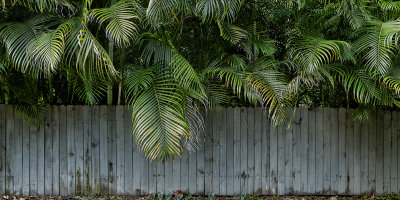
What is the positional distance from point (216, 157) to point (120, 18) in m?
1.97

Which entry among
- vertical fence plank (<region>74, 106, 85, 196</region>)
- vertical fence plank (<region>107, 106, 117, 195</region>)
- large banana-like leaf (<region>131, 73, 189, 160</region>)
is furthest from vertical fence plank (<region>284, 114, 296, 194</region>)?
vertical fence plank (<region>74, 106, 85, 196</region>)

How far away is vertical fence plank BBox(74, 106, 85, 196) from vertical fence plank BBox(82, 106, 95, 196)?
36 mm

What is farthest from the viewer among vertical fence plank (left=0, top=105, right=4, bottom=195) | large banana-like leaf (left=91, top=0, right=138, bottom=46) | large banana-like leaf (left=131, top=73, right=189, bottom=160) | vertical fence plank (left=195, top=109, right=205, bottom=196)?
vertical fence plank (left=195, top=109, right=205, bottom=196)

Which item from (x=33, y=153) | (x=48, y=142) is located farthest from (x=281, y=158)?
(x=33, y=153)

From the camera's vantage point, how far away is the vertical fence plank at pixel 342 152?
3.94 metres

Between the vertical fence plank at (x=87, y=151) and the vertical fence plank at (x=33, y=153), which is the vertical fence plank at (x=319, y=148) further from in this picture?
the vertical fence plank at (x=33, y=153)

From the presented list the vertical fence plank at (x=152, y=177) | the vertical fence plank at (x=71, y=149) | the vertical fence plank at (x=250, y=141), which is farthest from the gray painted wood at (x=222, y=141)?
the vertical fence plank at (x=71, y=149)

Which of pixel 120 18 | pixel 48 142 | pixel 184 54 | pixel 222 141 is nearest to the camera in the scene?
pixel 120 18

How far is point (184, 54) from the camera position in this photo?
146 inches

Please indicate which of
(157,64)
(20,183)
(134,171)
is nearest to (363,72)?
(157,64)

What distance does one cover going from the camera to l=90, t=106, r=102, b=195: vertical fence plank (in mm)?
3820

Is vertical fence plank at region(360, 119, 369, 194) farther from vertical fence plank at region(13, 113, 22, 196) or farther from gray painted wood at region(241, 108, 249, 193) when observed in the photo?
vertical fence plank at region(13, 113, 22, 196)

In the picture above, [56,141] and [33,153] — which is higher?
[56,141]

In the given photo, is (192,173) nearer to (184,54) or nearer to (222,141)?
(222,141)
